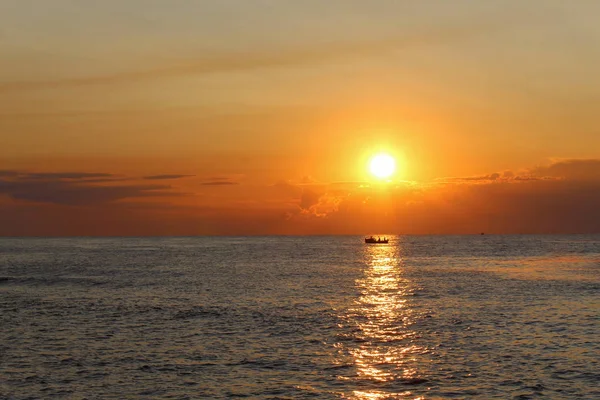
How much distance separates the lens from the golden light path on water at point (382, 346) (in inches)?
1412

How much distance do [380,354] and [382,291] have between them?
145 ft

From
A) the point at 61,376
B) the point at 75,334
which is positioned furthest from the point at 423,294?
the point at 61,376

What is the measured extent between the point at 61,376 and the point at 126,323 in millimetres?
19492

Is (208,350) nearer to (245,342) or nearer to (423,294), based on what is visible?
(245,342)

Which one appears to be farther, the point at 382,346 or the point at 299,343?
the point at 299,343

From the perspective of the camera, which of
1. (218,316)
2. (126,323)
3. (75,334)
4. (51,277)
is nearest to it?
(75,334)

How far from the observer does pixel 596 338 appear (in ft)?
162

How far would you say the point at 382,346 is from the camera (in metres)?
46.7

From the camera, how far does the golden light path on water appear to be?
35875 millimetres

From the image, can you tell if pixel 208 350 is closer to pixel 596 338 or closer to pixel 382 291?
pixel 596 338

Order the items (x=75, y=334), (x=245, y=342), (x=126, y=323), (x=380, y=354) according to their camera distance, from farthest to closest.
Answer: (x=126, y=323) < (x=75, y=334) < (x=245, y=342) < (x=380, y=354)

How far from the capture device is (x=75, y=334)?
5153cm

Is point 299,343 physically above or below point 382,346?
above

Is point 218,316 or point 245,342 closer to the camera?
point 245,342
